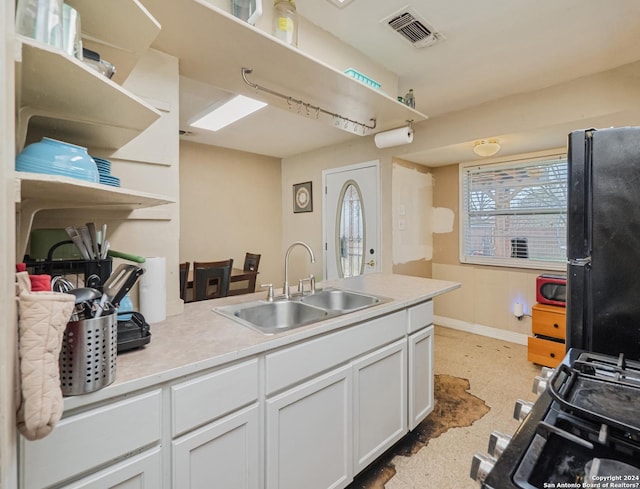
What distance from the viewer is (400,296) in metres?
1.86

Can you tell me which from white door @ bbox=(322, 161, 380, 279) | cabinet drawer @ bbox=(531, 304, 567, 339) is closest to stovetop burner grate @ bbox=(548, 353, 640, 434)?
cabinet drawer @ bbox=(531, 304, 567, 339)

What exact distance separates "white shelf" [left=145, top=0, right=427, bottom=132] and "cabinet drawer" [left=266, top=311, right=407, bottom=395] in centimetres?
137

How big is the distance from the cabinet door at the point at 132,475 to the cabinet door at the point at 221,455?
2.0 inches

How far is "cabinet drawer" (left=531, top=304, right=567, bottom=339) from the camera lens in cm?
275

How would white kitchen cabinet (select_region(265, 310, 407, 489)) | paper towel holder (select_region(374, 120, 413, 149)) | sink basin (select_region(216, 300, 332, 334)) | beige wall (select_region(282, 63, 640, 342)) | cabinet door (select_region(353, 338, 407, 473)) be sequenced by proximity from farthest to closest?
paper towel holder (select_region(374, 120, 413, 149))
beige wall (select_region(282, 63, 640, 342))
sink basin (select_region(216, 300, 332, 334))
cabinet door (select_region(353, 338, 407, 473))
white kitchen cabinet (select_region(265, 310, 407, 489))

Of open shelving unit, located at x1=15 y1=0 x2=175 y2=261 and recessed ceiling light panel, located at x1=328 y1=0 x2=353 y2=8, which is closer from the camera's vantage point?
open shelving unit, located at x1=15 y1=0 x2=175 y2=261

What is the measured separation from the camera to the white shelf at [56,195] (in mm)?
793

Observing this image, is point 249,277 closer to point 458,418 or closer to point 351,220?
point 351,220

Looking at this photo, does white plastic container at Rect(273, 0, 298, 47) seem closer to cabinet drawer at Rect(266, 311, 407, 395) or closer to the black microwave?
cabinet drawer at Rect(266, 311, 407, 395)

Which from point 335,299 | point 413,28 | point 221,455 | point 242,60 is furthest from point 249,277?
point 413,28

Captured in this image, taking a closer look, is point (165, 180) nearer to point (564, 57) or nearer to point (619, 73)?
point (564, 57)

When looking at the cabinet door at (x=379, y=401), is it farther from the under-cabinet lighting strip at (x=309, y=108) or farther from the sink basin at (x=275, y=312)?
the under-cabinet lighting strip at (x=309, y=108)

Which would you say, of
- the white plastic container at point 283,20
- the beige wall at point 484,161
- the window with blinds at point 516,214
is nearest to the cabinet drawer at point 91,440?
the white plastic container at point 283,20

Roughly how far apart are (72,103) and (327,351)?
50.9 inches
